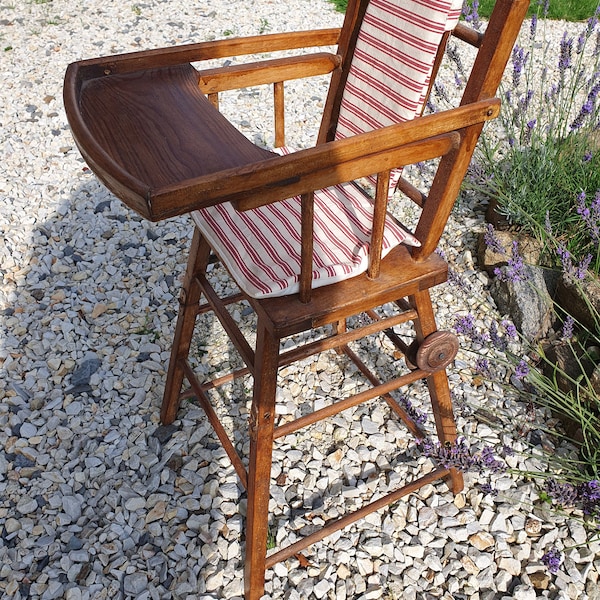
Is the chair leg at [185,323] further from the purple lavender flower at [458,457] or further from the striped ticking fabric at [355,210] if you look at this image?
Answer: the purple lavender flower at [458,457]

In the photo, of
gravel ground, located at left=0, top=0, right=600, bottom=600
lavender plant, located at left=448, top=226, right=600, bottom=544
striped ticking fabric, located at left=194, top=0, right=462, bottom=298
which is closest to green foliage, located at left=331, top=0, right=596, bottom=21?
gravel ground, located at left=0, top=0, right=600, bottom=600

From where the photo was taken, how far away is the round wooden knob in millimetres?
1754

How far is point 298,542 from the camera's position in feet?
6.00

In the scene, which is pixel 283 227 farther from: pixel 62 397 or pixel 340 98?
pixel 62 397

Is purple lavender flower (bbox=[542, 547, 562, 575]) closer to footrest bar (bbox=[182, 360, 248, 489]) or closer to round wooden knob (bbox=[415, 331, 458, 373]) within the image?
round wooden knob (bbox=[415, 331, 458, 373])

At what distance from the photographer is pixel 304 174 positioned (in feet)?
4.22

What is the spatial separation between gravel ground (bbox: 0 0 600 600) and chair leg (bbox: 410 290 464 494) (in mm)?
69

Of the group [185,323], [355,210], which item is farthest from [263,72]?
[185,323]

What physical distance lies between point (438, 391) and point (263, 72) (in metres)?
1.04

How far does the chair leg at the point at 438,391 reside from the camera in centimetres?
177

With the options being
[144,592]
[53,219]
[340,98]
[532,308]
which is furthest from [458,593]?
[53,219]

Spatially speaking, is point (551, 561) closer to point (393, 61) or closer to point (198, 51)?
point (393, 61)

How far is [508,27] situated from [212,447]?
1569mm

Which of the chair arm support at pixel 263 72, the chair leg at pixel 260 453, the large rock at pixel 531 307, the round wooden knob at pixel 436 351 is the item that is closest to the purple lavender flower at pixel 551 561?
the round wooden knob at pixel 436 351
